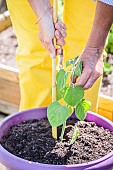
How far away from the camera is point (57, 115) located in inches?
54.6

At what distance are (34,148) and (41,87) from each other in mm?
527

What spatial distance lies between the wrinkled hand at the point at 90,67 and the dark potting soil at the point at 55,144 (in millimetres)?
178

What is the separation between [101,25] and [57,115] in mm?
306

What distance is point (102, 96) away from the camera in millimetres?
2064

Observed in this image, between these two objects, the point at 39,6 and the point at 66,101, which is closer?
the point at 66,101

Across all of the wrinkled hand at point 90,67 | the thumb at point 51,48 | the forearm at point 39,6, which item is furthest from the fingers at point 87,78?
the forearm at point 39,6

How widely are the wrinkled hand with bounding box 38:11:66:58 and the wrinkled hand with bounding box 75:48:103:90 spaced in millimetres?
86

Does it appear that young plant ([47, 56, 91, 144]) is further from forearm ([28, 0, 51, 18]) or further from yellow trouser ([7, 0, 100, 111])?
yellow trouser ([7, 0, 100, 111])

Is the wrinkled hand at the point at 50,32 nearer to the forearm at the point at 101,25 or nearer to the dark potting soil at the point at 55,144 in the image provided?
the forearm at the point at 101,25

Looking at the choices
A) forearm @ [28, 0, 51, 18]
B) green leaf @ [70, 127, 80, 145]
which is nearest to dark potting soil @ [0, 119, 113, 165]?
green leaf @ [70, 127, 80, 145]

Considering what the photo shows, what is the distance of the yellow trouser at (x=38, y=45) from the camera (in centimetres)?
171

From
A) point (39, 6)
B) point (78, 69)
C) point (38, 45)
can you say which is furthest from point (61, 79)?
point (38, 45)

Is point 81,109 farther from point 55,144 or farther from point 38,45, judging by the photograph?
point 38,45

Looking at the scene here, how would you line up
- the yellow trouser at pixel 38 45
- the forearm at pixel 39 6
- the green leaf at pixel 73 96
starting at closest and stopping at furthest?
the green leaf at pixel 73 96 < the forearm at pixel 39 6 < the yellow trouser at pixel 38 45
